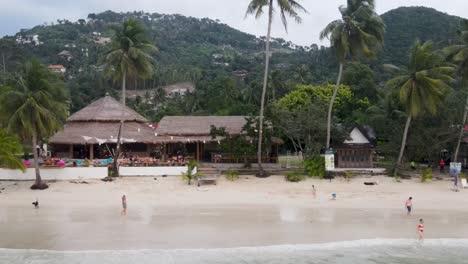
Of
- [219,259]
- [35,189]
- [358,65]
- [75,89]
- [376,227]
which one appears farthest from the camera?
[75,89]

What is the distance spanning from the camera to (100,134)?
1223 inches

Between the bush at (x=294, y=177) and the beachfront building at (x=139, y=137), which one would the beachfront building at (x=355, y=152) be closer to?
the beachfront building at (x=139, y=137)

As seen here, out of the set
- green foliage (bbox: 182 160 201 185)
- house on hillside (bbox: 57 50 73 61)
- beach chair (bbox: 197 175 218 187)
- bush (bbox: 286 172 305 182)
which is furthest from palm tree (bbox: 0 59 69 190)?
house on hillside (bbox: 57 50 73 61)

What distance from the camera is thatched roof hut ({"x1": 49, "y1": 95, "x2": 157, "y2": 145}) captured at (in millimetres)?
30328

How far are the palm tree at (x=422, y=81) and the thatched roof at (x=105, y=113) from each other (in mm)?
19423

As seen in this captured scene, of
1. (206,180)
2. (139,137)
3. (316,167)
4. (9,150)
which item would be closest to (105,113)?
(139,137)

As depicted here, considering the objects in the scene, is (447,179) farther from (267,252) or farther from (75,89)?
(75,89)

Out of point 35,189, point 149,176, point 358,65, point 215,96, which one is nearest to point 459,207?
point 149,176

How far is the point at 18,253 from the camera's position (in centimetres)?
1465

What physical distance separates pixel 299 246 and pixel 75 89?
203 feet

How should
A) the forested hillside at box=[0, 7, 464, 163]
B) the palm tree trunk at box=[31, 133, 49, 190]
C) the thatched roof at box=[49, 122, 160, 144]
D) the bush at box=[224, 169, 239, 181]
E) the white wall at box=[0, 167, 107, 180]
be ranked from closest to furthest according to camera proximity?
the palm tree trunk at box=[31, 133, 49, 190], the white wall at box=[0, 167, 107, 180], the bush at box=[224, 169, 239, 181], the forested hillside at box=[0, 7, 464, 163], the thatched roof at box=[49, 122, 160, 144]

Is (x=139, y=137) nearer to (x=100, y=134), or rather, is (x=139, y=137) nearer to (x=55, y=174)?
(x=100, y=134)

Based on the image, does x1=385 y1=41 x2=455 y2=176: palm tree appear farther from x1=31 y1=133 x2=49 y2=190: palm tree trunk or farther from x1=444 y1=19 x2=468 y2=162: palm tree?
x1=31 y1=133 x2=49 y2=190: palm tree trunk

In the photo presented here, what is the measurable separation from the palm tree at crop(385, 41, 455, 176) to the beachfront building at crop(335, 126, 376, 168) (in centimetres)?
430
